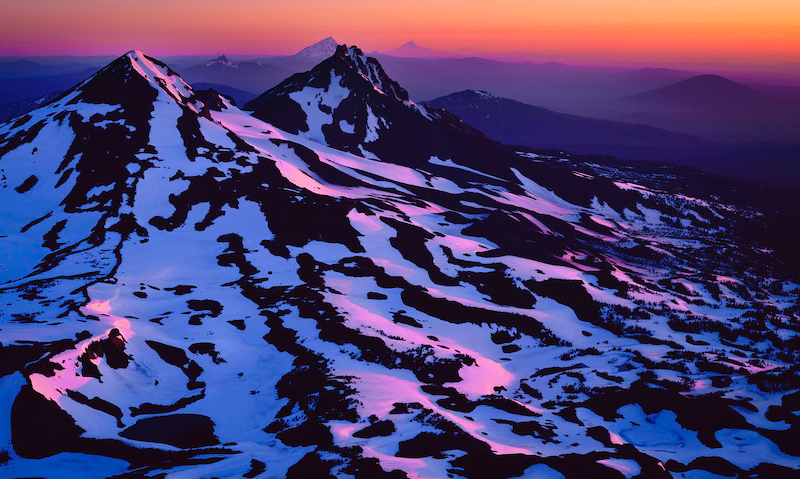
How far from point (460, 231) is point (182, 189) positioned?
60174 mm

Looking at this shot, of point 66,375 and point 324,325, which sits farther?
point 324,325

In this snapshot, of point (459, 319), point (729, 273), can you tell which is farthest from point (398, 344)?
point (729, 273)

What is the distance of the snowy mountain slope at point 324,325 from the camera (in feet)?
134

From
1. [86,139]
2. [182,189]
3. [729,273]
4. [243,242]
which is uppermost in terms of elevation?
[86,139]

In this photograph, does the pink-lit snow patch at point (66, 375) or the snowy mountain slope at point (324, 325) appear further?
the pink-lit snow patch at point (66, 375)

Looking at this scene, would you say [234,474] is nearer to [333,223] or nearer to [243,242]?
[243,242]

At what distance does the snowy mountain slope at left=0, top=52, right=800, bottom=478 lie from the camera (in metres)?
40.7

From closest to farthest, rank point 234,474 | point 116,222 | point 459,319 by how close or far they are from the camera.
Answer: point 234,474, point 459,319, point 116,222

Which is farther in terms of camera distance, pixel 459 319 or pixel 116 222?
pixel 116 222

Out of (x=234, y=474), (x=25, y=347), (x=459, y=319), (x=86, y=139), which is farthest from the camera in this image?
(x=86, y=139)

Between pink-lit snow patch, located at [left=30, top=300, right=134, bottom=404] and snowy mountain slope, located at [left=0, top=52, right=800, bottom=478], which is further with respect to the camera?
pink-lit snow patch, located at [left=30, top=300, right=134, bottom=404]

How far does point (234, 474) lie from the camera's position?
36.1 metres

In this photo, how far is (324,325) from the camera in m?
65.5

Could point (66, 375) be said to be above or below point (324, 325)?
above
